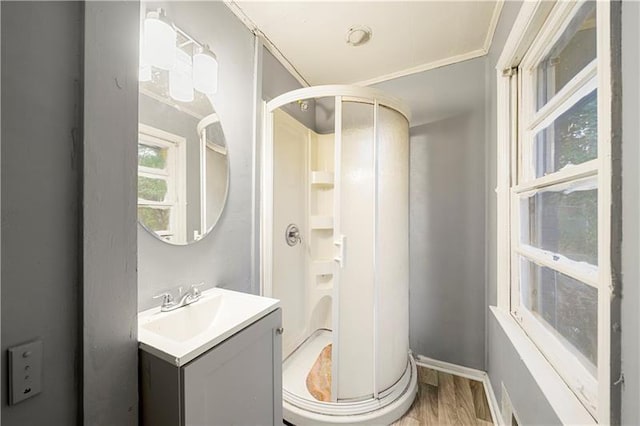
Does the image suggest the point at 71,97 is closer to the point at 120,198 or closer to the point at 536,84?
the point at 120,198

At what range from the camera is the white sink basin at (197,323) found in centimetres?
73

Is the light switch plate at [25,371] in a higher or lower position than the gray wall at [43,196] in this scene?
lower

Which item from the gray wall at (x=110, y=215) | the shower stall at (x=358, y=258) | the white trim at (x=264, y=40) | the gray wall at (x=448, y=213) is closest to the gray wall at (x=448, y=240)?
the gray wall at (x=448, y=213)

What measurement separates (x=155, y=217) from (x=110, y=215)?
0.40m

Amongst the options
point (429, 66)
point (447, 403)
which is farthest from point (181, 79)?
point (447, 403)

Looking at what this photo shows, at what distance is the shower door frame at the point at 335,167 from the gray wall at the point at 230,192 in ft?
0.38

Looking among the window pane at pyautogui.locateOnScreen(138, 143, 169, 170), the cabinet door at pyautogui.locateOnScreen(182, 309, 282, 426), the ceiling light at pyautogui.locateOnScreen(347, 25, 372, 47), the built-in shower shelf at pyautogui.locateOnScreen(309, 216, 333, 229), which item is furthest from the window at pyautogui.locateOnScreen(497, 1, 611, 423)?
the window pane at pyautogui.locateOnScreen(138, 143, 169, 170)

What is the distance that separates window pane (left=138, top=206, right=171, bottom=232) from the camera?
0.99 m

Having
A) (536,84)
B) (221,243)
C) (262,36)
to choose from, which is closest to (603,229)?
(536,84)

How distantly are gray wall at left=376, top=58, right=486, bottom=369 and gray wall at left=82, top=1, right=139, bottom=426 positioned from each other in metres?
1.83

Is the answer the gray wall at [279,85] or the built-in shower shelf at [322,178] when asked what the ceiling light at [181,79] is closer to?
the gray wall at [279,85]

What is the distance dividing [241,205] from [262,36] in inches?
44.4

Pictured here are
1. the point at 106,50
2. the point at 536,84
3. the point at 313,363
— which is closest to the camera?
the point at 106,50

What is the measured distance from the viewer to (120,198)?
27.0 inches
